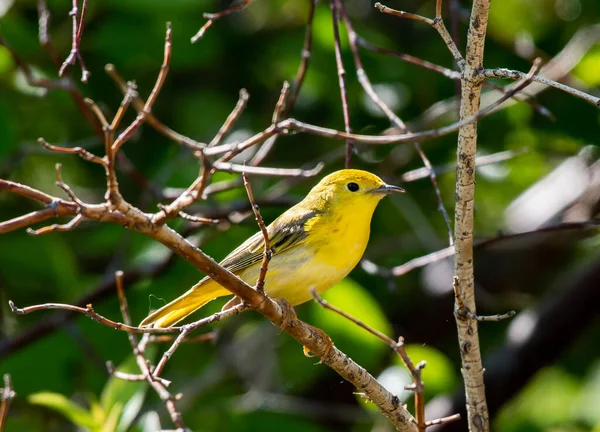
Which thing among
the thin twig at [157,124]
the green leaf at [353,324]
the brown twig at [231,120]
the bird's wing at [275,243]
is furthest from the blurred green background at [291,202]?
the brown twig at [231,120]

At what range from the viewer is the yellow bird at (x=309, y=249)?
3896 mm

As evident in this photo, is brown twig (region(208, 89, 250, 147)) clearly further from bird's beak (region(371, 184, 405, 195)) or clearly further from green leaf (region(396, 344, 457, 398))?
green leaf (region(396, 344, 457, 398))

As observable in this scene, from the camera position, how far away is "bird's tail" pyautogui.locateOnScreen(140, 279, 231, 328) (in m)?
3.80

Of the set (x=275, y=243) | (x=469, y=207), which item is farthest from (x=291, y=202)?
(x=469, y=207)

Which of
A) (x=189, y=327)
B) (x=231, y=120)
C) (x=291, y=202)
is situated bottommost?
(x=189, y=327)

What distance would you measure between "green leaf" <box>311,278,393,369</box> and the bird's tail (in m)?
1.15

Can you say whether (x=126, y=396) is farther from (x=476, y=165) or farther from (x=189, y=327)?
(x=476, y=165)

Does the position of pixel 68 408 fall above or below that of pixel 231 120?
below

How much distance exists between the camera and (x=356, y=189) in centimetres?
433

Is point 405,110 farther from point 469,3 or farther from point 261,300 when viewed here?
point 261,300

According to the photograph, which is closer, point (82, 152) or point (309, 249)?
point (82, 152)

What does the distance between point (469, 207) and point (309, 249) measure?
1.42 meters

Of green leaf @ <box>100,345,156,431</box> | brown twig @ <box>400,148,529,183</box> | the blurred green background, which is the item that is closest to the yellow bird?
brown twig @ <box>400,148,529,183</box>

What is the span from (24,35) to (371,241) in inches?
104
